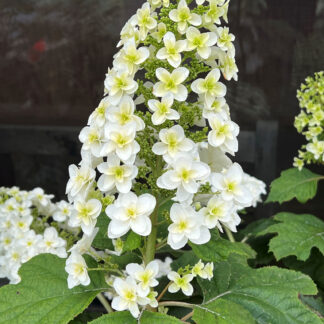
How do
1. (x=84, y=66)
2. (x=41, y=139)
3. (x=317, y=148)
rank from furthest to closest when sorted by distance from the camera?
(x=41, y=139) < (x=84, y=66) < (x=317, y=148)

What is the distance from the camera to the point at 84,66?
2822 mm

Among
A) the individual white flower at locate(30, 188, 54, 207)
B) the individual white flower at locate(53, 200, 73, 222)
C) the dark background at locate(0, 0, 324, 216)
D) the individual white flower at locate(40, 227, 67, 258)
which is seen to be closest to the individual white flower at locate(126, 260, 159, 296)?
the individual white flower at locate(40, 227, 67, 258)

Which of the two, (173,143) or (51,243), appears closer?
(173,143)

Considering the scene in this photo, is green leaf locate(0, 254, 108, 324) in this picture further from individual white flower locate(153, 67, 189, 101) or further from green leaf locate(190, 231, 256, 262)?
individual white flower locate(153, 67, 189, 101)

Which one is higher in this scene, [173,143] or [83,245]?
[173,143]

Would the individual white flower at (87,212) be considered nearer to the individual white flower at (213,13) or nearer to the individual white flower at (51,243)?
the individual white flower at (213,13)

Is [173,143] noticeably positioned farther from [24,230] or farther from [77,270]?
[24,230]

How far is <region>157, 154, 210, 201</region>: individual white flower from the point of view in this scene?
2.77 feet

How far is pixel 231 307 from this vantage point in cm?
97

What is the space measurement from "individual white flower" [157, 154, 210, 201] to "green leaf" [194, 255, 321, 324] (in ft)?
1.01

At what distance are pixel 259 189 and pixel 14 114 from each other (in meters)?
1.83

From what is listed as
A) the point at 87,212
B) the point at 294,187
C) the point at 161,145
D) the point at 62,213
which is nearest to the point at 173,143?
the point at 161,145

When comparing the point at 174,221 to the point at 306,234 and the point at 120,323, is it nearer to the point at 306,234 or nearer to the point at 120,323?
the point at 120,323

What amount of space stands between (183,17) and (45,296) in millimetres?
716
